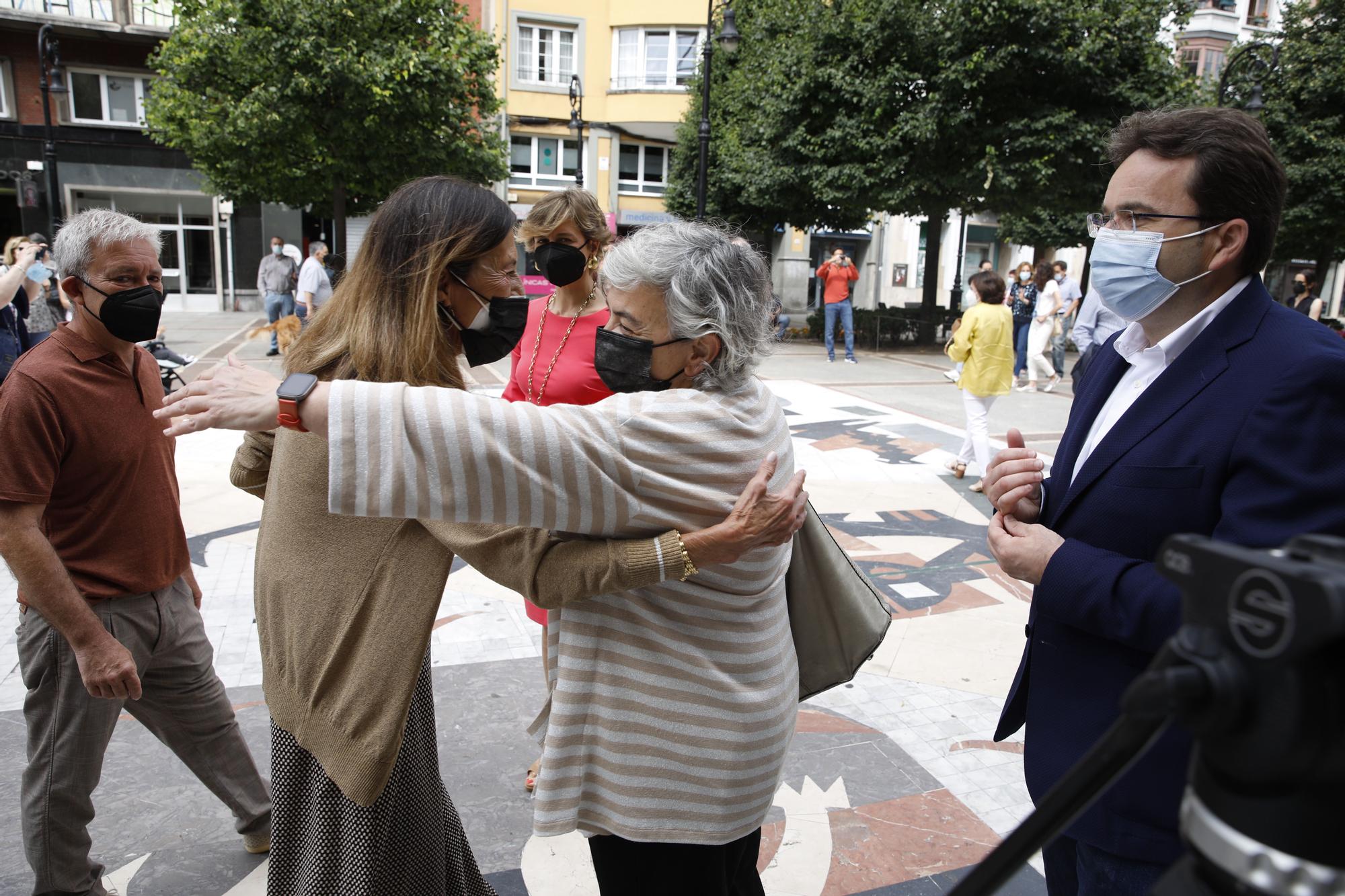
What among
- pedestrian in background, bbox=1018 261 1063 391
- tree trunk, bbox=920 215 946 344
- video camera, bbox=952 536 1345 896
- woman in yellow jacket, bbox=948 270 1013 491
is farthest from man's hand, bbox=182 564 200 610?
tree trunk, bbox=920 215 946 344

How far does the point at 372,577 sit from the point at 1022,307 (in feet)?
47.5

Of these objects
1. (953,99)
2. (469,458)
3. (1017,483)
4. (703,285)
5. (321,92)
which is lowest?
(1017,483)

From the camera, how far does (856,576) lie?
6.90 feet

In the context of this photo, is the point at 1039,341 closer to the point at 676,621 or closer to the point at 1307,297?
the point at 1307,297

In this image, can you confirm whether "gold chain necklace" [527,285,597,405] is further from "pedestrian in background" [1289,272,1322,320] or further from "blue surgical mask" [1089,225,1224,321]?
"pedestrian in background" [1289,272,1322,320]

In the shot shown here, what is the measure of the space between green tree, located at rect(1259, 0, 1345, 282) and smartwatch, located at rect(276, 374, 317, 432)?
74.6 feet

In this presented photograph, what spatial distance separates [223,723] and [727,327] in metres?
2.10

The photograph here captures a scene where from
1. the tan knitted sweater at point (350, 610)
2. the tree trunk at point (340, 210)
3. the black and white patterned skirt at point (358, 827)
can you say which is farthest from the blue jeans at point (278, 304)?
the tan knitted sweater at point (350, 610)

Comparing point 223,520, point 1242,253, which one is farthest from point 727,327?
point 223,520

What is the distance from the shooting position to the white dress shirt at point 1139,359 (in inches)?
65.8

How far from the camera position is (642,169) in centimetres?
3067

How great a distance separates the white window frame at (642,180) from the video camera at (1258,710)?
30.9 m

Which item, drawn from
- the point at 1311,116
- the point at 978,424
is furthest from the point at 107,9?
the point at 1311,116

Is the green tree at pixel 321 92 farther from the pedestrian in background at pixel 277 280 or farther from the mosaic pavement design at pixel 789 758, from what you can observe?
the mosaic pavement design at pixel 789 758
